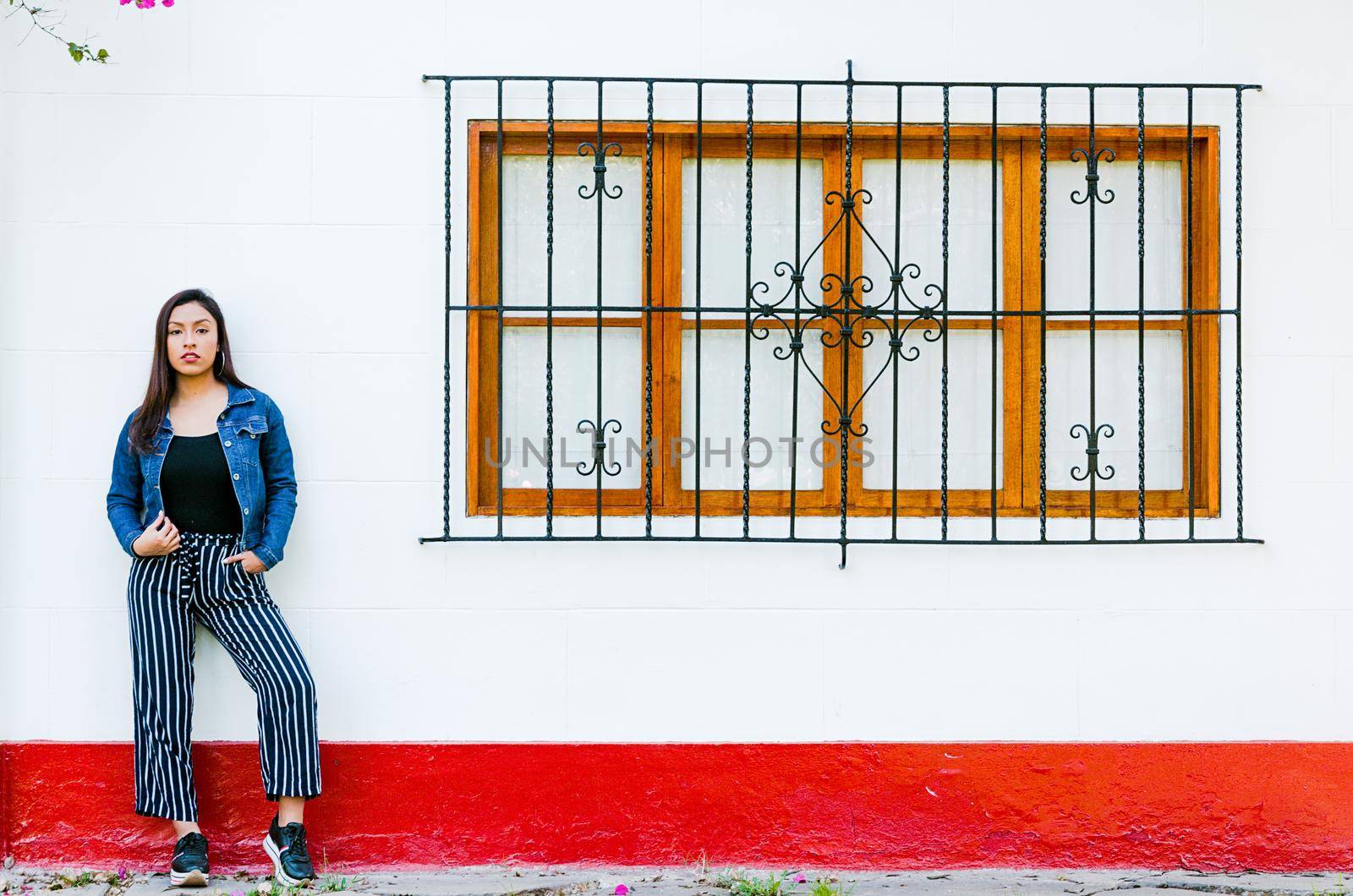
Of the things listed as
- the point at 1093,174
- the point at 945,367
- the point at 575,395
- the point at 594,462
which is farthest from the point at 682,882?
the point at 1093,174

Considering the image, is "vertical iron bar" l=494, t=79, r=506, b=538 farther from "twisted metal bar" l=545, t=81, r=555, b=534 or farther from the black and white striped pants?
the black and white striped pants

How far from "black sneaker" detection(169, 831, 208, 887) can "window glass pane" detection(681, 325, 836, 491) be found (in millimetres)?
1805

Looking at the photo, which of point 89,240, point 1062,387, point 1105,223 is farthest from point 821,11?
point 89,240

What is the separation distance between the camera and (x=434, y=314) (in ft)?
12.3

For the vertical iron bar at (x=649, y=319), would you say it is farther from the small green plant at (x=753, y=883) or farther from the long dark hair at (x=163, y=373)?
the long dark hair at (x=163, y=373)

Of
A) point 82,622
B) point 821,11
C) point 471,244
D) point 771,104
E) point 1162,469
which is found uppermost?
point 821,11

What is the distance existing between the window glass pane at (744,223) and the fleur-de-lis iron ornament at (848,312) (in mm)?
41

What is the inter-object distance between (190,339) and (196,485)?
1.42 feet


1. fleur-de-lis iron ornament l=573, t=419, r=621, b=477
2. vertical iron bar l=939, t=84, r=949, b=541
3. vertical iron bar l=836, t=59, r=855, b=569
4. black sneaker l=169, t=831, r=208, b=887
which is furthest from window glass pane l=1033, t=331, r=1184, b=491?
black sneaker l=169, t=831, r=208, b=887

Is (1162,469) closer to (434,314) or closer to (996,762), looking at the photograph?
(996,762)

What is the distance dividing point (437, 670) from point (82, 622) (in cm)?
110

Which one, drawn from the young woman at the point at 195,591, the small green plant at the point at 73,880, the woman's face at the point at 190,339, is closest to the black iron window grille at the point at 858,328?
the young woman at the point at 195,591

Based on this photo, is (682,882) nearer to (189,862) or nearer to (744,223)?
(189,862)

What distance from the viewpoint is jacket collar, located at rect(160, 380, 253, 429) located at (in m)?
3.54
